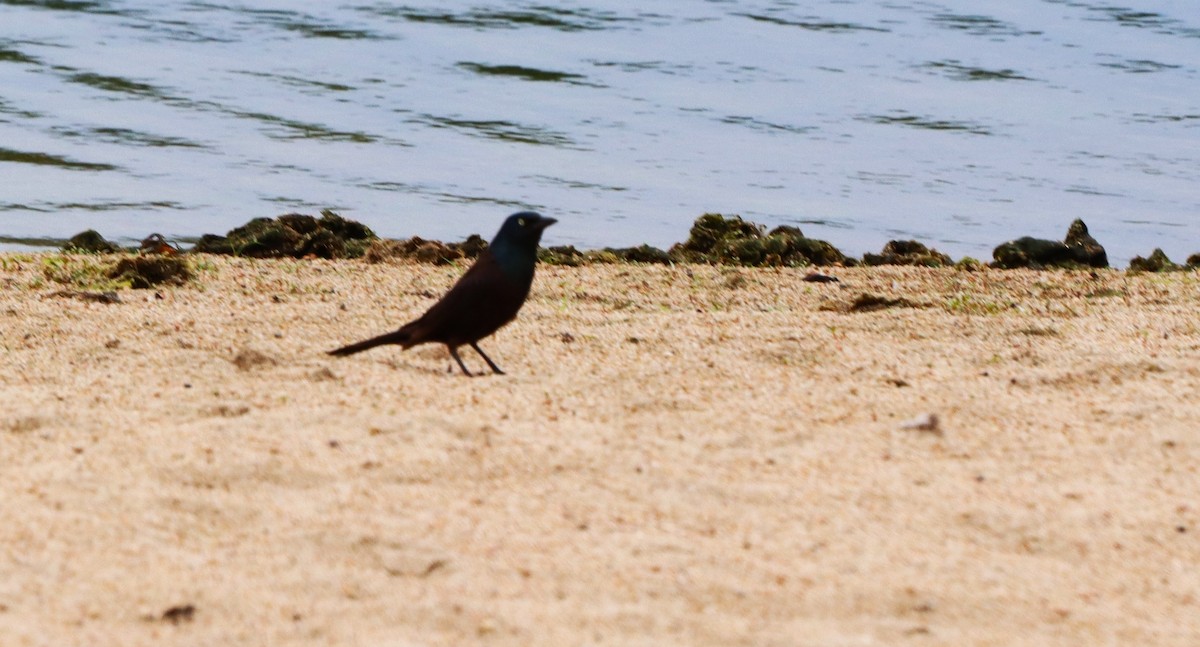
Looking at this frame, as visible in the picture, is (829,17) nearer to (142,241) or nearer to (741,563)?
(142,241)

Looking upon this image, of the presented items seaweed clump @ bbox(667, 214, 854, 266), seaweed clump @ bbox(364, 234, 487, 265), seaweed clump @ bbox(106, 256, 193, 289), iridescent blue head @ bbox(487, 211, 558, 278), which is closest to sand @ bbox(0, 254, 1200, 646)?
iridescent blue head @ bbox(487, 211, 558, 278)

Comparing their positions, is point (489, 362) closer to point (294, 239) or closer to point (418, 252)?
point (418, 252)

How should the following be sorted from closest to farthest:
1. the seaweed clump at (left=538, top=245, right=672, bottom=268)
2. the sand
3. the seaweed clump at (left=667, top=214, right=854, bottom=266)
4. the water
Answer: the sand < the seaweed clump at (left=538, top=245, right=672, bottom=268) < the seaweed clump at (left=667, top=214, right=854, bottom=266) < the water

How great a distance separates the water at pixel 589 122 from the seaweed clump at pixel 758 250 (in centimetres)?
117

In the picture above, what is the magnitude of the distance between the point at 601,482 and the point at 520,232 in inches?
59.0

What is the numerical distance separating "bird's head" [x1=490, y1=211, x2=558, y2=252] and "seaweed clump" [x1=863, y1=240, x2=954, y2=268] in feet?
11.7

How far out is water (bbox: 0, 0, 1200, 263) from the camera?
1111 cm

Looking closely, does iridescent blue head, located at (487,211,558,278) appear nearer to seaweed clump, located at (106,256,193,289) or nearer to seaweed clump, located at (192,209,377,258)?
seaweed clump, located at (106,256,193,289)

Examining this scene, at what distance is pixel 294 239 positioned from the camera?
8789mm

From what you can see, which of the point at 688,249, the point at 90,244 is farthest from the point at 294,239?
the point at 688,249

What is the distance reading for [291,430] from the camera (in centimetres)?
439

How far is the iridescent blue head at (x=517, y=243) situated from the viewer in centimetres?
532

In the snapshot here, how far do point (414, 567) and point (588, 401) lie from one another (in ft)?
4.71

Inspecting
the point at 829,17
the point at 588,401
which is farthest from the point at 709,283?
the point at 829,17
